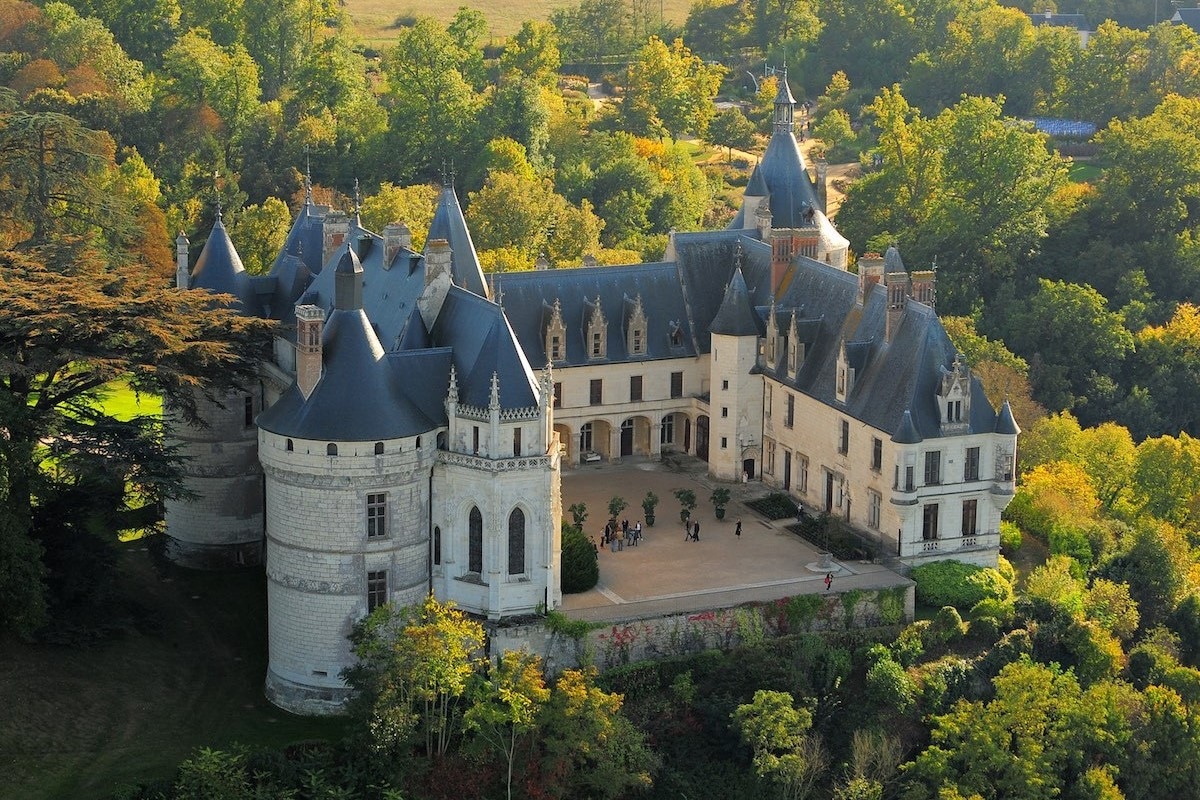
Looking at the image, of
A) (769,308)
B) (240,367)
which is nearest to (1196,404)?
(769,308)

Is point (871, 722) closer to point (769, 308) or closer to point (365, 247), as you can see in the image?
point (769, 308)

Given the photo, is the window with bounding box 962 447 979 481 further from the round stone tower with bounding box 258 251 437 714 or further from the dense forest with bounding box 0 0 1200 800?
the round stone tower with bounding box 258 251 437 714

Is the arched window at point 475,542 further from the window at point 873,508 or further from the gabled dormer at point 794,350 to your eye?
the gabled dormer at point 794,350

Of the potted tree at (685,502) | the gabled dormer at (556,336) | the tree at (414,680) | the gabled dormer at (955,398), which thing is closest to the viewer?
the tree at (414,680)

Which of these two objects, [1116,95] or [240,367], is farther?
[1116,95]

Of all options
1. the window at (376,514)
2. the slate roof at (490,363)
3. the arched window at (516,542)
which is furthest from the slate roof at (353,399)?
the arched window at (516,542)
